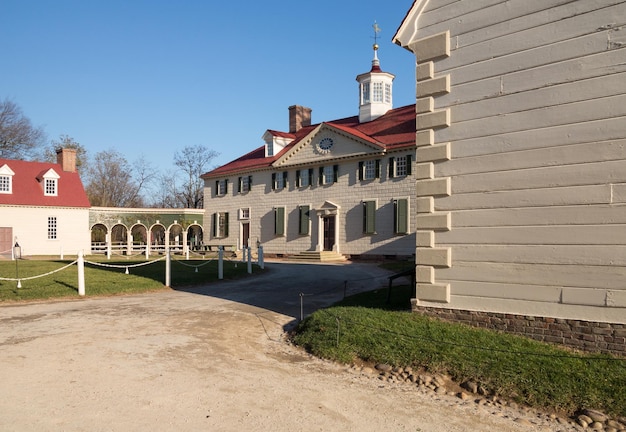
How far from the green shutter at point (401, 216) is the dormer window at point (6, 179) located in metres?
24.5

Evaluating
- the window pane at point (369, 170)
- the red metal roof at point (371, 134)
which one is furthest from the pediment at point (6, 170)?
the window pane at point (369, 170)

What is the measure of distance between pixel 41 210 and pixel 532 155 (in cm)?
3262

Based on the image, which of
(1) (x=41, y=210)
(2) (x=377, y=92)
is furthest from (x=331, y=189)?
(1) (x=41, y=210)

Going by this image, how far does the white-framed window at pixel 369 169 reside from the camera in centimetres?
2802

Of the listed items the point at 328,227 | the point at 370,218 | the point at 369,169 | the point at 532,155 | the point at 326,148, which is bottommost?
the point at 328,227

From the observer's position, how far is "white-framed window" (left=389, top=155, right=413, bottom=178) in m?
26.8

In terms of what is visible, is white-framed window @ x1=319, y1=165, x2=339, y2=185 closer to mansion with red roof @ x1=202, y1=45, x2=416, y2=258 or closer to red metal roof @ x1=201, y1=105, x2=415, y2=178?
mansion with red roof @ x1=202, y1=45, x2=416, y2=258

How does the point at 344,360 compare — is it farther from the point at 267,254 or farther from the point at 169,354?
the point at 267,254

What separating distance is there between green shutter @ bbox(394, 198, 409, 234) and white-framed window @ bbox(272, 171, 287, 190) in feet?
29.5

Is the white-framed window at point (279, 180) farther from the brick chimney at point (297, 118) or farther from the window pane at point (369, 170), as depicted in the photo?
the window pane at point (369, 170)

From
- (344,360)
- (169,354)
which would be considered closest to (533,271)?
(344,360)

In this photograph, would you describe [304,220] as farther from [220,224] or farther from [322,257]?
[220,224]

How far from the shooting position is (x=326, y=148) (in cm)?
3050

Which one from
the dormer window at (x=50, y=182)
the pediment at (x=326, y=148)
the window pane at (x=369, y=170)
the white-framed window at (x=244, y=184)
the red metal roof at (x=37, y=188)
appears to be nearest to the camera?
the window pane at (x=369, y=170)
